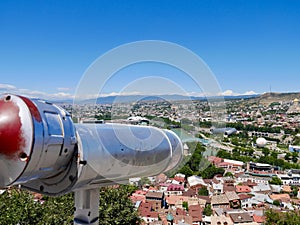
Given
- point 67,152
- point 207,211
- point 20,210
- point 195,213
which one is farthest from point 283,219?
point 67,152

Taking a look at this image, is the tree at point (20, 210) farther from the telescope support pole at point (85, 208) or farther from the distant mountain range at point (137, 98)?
the telescope support pole at point (85, 208)

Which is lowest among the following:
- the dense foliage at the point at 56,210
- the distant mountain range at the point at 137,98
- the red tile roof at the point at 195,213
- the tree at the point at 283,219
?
the red tile roof at the point at 195,213

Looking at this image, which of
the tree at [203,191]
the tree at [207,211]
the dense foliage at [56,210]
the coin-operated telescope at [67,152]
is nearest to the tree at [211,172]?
the tree at [203,191]

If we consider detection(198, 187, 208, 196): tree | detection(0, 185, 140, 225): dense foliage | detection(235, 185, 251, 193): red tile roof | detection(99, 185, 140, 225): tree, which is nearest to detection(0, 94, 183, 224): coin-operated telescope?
detection(0, 185, 140, 225): dense foliage

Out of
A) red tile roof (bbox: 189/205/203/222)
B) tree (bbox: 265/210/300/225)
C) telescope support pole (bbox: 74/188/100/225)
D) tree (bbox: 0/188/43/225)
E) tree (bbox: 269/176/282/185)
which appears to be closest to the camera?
telescope support pole (bbox: 74/188/100/225)

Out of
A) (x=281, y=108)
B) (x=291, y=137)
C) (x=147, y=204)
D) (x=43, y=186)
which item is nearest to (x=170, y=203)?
(x=147, y=204)

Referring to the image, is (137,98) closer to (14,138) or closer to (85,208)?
(85,208)

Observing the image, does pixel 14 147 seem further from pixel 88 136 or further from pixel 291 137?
pixel 291 137

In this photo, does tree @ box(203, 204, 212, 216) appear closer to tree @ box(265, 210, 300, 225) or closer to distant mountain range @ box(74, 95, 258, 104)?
tree @ box(265, 210, 300, 225)
